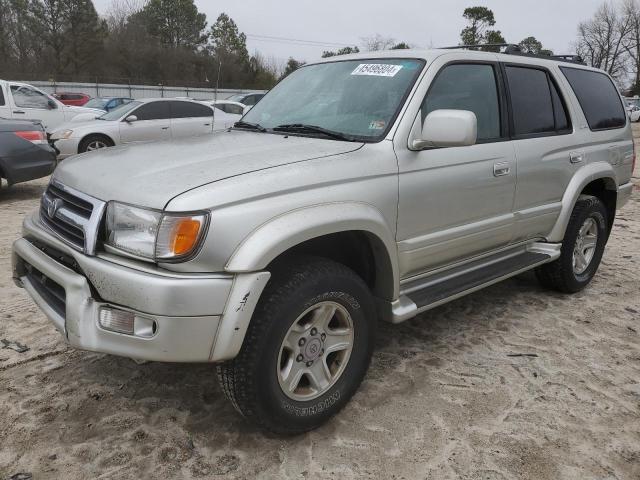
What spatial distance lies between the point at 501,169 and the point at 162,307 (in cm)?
225

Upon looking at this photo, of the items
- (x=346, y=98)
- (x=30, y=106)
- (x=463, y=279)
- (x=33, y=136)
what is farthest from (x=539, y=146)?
(x=30, y=106)

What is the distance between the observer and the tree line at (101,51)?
45.7 metres

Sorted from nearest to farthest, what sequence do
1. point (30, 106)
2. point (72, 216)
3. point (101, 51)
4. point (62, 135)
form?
point (72, 216) → point (62, 135) → point (30, 106) → point (101, 51)

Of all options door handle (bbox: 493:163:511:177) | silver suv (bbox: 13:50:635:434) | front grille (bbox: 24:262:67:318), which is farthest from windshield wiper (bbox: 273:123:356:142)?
front grille (bbox: 24:262:67:318)

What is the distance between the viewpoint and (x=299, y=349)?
248 cm

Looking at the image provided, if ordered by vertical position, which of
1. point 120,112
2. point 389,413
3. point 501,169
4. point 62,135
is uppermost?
point 501,169

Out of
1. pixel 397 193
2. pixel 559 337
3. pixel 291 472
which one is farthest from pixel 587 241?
pixel 291 472

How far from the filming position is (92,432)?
2547mm

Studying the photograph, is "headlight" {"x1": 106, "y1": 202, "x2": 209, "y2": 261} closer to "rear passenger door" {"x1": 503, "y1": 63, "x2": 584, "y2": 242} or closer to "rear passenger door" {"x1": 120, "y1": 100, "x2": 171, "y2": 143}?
"rear passenger door" {"x1": 503, "y1": 63, "x2": 584, "y2": 242}

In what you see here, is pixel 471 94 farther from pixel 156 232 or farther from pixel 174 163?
pixel 156 232

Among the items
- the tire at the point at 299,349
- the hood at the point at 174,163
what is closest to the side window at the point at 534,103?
the hood at the point at 174,163

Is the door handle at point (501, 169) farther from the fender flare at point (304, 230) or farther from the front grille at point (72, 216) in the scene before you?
the front grille at point (72, 216)

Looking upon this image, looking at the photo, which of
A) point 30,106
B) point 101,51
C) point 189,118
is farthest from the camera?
point 101,51

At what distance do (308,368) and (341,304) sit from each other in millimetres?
338
